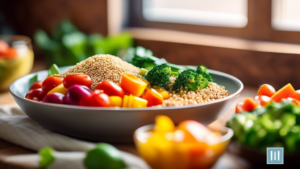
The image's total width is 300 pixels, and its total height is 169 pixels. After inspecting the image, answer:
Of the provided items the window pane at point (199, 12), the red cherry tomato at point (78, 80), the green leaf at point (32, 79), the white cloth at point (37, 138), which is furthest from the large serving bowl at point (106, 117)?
the window pane at point (199, 12)

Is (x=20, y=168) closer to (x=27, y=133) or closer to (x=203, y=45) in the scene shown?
(x=27, y=133)

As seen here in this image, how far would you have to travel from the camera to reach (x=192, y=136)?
725mm

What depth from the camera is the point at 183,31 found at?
7.45ft

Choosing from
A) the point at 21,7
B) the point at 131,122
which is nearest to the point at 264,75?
the point at 131,122

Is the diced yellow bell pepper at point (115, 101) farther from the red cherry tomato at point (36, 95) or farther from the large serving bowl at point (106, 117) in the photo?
the red cherry tomato at point (36, 95)

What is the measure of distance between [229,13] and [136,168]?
5.13ft

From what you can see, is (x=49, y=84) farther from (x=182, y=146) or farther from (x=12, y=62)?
(x=12, y=62)

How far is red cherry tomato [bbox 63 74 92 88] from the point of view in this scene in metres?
1.04

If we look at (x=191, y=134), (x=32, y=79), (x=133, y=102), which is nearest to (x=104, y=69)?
(x=133, y=102)

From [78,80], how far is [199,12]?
1.39 meters

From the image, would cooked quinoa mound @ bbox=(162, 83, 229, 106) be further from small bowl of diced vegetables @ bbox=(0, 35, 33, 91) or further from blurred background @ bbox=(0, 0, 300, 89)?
small bowl of diced vegetables @ bbox=(0, 35, 33, 91)

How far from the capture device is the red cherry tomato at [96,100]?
922mm

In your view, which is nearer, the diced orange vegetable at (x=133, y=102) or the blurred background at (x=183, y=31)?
the diced orange vegetable at (x=133, y=102)

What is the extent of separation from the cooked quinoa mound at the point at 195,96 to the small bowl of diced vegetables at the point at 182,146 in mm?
218
